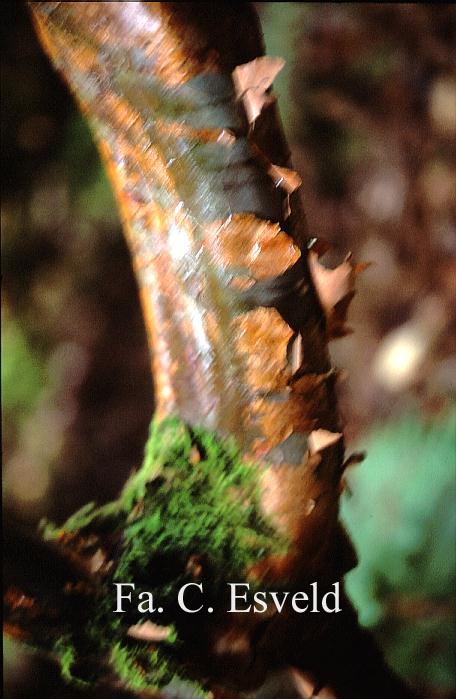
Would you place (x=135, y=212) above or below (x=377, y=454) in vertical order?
above

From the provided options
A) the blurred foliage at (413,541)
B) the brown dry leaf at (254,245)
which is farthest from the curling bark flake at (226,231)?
the blurred foliage at (413,541)

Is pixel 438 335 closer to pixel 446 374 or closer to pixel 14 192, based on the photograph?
pixel 446 374

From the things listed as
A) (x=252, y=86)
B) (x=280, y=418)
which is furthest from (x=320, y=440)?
(x=252, y=86)

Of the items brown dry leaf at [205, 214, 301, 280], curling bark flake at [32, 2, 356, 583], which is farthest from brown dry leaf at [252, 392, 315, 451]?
brown dry leaf at [205, 214, 301, 280]

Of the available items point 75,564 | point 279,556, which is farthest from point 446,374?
point 75,564

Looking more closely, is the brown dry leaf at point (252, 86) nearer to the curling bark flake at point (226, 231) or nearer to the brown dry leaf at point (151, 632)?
the curling bark flake at point (226, 231)
